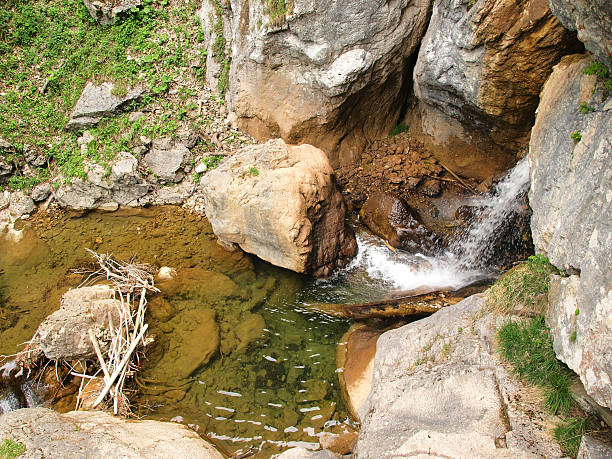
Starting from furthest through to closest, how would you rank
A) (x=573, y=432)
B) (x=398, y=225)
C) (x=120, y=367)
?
(x=398, y=225) < (x=120, y=367) < (x=573, y=432)

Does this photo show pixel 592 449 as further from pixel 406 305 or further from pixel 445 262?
pixel 445 262

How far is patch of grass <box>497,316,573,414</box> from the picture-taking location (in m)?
3.54

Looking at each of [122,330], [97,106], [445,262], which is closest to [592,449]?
[445,262]

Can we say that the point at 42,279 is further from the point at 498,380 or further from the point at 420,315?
the point at 498,380

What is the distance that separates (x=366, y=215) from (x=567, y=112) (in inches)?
165

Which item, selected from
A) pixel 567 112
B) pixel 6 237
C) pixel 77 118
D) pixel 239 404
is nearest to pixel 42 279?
pixel 6 237

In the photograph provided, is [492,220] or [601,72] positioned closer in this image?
[601,72]

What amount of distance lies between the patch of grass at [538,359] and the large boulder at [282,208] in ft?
11.5

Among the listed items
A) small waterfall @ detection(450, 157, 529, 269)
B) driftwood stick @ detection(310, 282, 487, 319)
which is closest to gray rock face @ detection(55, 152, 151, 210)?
driftwood stick @ detection(310, 282, 487, 319)

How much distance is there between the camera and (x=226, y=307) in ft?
22.9

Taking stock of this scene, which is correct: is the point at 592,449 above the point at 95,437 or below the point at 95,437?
above

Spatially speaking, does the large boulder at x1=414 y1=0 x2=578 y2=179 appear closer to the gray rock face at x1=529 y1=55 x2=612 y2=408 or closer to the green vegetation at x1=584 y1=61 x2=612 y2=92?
the gray rock face at x1=529 y1=55 x2=612 y2=408

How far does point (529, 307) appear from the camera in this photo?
4215mm

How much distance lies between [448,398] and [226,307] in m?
3.99
